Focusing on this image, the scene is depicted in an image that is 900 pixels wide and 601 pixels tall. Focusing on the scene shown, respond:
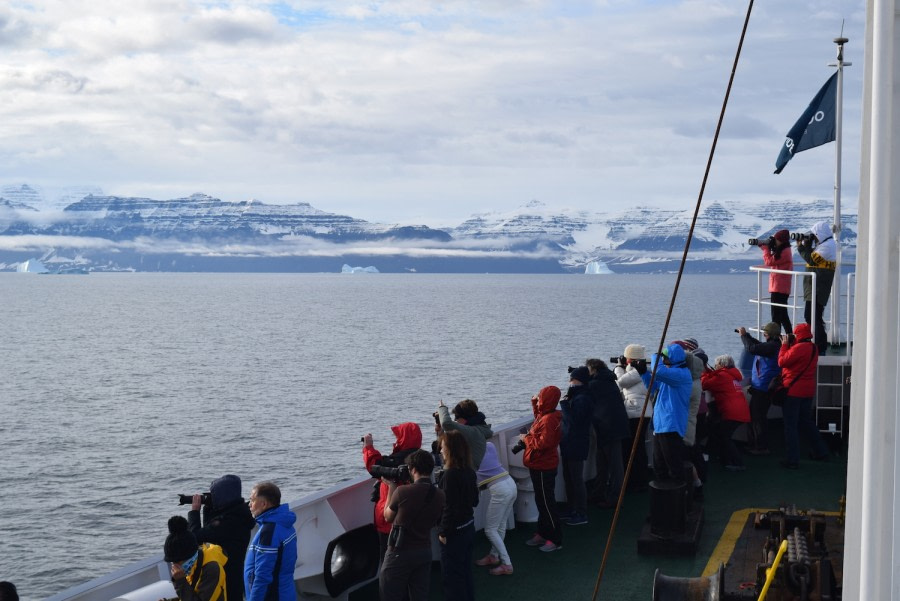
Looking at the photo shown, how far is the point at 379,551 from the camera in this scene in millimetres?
8398

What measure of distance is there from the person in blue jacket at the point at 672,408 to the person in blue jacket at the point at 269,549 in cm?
434

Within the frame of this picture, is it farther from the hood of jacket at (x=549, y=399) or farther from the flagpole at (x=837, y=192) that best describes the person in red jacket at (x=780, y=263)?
the hood of jacket at (x=549, y=399)

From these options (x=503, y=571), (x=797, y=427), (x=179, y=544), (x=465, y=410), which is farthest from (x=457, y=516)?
(x=797, y=427)

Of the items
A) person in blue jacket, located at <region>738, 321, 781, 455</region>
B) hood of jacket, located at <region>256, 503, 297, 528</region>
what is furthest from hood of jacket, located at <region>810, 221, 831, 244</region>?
hood of jacket, located at <region>256, 503, 297, 528</region>

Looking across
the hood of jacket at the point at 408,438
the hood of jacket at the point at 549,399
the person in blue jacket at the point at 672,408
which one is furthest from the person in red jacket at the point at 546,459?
the hood of jacket at the point at 408,438

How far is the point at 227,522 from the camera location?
6.57 m

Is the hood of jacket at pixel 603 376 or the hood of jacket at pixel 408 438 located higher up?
the hood of jacket at pixel 603 376

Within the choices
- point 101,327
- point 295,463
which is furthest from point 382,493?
point 101,327

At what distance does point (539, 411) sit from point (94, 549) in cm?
1941

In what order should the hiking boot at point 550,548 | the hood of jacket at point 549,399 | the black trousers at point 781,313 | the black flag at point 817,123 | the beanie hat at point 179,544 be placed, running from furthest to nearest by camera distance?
the black flag at point 817,123
the black trousers at point 781,313
the hiking boot at point 550,548
the hood of jacket at point 549,399
the beanie hat at point 179,544

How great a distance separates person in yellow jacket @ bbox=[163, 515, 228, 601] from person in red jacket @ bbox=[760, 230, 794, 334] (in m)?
9.63

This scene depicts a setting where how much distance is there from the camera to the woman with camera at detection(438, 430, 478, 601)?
7.08 meters

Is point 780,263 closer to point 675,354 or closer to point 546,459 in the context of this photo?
point 675,354

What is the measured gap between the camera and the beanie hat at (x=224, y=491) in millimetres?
6438
